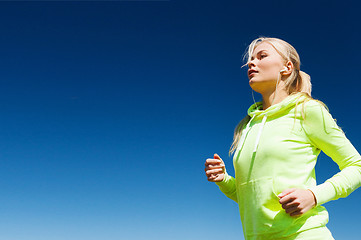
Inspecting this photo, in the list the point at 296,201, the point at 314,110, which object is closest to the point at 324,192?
the point at 296,201

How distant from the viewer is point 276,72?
13.1ft

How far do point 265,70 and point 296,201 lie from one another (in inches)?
61.2

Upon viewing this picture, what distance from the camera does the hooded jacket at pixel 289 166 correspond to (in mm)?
3240

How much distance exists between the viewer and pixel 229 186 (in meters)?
4.13

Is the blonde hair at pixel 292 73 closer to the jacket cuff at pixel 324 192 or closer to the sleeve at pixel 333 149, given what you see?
the sleeve at pixel 333 149

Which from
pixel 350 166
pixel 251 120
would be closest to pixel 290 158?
pixel 350 166

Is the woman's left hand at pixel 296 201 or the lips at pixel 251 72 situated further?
the lips at pixel 251 72

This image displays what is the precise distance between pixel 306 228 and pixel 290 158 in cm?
64

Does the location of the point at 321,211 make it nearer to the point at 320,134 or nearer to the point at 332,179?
the point at 332,179

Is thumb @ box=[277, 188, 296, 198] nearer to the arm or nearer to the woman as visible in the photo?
the woman

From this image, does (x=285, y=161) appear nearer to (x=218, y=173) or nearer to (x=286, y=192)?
(x=286, y=192)

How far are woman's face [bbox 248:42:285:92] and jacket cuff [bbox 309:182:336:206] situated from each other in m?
1.26

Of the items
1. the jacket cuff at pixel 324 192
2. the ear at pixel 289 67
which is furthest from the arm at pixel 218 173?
the ear at pixel 289 67

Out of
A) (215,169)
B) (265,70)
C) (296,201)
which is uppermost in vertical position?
(265,70)
